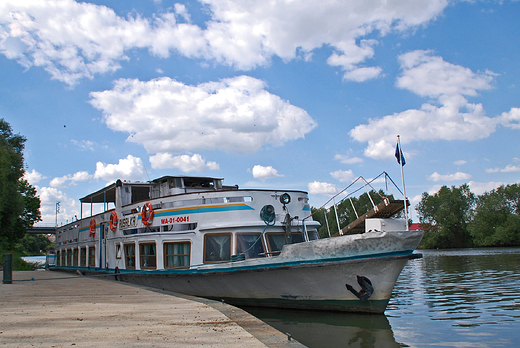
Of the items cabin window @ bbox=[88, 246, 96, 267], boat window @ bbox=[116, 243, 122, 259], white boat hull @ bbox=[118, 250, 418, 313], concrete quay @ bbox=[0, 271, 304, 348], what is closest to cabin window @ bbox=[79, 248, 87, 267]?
cabin window @ bbox=[88, 246, 96, 267]

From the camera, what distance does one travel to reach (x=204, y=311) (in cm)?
779

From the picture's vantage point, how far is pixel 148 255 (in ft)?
45.1

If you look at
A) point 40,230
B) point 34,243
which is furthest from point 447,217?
point 34,243

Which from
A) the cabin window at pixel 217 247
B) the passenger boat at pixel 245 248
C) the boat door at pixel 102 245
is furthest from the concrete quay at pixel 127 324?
the boat door at pixel 102 245

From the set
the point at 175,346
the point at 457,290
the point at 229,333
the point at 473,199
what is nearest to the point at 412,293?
the point at 457,290

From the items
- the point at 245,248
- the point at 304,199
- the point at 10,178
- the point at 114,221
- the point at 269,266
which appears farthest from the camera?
the point at 10,178

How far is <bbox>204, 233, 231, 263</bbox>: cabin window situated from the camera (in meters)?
12.0

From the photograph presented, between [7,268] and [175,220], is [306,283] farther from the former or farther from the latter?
[7,268]

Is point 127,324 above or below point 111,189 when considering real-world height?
below

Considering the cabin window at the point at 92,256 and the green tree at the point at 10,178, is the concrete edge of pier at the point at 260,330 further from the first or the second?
the green tree at the point at 10,178

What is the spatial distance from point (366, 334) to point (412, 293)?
23.4 feet

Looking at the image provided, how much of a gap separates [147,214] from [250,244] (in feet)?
12.4

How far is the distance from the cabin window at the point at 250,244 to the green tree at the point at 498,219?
59.1 metres

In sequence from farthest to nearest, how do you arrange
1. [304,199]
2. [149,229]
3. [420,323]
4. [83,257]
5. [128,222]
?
[83,257], [128,222], [149,229], [304,199], [420,323]
